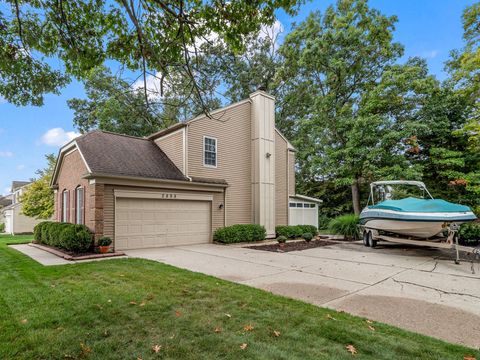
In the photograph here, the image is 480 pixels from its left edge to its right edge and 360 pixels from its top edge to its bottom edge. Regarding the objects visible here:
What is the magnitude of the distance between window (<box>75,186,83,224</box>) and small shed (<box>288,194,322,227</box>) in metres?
10.9

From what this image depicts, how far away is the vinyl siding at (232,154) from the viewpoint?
13195 mm

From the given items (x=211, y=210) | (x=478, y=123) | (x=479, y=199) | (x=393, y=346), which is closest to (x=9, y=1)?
(x=393, y=346)

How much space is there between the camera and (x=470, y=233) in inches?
467

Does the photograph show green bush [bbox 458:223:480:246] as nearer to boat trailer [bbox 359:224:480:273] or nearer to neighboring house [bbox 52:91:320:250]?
boat trailer [bbox 359:224:480:273]

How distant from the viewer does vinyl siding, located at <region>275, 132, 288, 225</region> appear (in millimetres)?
16406

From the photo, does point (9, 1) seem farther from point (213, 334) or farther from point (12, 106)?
point (213, 334)

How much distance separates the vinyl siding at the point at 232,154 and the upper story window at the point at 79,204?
458 cm

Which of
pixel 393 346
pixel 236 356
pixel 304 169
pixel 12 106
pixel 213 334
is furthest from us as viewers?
pixel 304 169

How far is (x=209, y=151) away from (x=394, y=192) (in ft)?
36.6

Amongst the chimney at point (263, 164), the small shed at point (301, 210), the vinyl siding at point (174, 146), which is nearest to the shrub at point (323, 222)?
the small shed at point (301, 210)

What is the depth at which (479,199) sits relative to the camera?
1662 cm

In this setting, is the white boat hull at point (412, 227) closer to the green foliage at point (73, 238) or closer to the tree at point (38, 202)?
the green foliage at point (73, 238)

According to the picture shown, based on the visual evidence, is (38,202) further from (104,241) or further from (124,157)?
(104,241)

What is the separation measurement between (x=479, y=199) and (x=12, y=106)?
2133 centimetres
